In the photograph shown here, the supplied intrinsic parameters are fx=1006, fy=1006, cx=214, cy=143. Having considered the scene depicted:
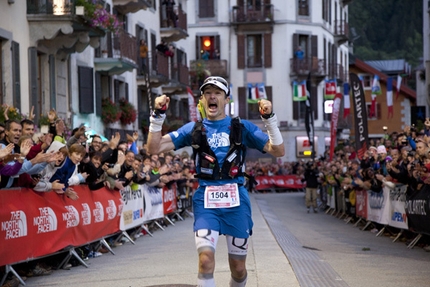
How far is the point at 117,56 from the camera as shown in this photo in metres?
33.2

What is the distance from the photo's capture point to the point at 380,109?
267 feet

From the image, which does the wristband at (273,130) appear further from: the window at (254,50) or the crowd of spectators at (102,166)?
the window at (254,50)

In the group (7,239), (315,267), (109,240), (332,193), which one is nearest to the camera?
(7,239)

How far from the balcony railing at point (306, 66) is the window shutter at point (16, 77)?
41.4m

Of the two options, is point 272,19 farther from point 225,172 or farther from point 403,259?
point 225,172

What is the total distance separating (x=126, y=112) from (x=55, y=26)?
10987mm

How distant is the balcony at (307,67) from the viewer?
6344 centimetres

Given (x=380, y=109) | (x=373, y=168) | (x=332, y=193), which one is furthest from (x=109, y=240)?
(x=380, y=109)

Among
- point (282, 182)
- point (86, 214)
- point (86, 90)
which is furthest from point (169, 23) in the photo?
point (86, 214)

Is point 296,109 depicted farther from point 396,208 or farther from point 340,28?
point 396,208

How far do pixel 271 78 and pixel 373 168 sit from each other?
41.1 m

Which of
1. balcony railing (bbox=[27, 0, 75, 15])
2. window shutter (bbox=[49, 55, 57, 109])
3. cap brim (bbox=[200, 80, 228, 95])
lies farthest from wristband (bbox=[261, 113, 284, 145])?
window shutter (bbox=[49, 55, 57, 109])

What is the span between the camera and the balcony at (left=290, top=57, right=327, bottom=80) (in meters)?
63.4

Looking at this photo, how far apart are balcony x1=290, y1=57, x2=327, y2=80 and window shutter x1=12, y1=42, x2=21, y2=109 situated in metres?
41.4
